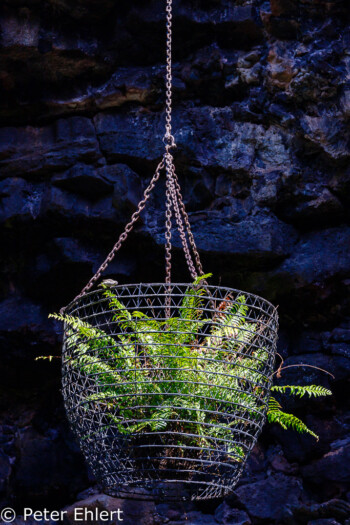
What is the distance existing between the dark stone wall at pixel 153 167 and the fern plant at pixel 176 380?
3.70 feet

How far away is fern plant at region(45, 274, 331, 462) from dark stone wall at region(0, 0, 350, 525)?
3.70 feet

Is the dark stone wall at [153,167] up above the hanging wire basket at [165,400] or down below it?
above

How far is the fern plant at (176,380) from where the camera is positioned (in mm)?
1435

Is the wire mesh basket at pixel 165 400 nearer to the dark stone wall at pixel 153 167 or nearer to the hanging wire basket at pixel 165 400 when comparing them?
the hanging wire basket at pixel 165 400

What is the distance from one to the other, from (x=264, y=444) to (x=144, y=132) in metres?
1.39

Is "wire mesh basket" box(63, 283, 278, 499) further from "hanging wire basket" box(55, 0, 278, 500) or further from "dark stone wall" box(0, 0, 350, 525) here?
"dark stone wall" box(0, 0, 350, 525)

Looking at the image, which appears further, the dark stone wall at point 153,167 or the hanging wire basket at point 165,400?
the dark stone wall at point 153,167

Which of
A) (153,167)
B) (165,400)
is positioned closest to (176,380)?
(165,400)

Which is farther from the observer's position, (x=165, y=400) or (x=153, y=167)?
(x=153, y=167)

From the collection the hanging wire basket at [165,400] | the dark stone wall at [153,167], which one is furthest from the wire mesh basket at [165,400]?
the dark stone wall at [153,167]

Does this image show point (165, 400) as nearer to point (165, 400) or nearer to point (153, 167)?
point (165, 400)

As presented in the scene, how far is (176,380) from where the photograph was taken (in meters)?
1.43

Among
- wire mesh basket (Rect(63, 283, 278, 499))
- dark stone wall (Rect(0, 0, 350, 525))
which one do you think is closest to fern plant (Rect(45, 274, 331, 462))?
wire mesh basket (Rect(63, 283, 278, 499))

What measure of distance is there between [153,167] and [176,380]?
5.23 feet
